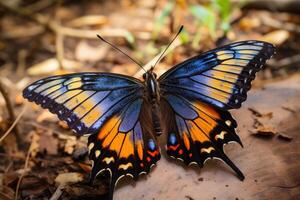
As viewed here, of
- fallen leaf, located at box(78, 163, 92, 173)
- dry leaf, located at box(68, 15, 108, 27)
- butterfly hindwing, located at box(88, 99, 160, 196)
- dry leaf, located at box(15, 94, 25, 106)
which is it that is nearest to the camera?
butterfly hindwing, located at box(88, 99, 160, 196)

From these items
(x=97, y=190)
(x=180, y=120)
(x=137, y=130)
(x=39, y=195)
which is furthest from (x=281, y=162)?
(x=39, y=195)

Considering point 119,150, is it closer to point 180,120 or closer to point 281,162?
point 180,120

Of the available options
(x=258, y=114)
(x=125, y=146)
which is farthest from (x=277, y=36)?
(x=125, y=146)

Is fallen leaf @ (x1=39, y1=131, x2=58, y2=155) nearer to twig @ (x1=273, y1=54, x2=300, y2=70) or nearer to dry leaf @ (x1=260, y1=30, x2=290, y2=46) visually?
twig @ (x1=273, y1=54, x2=300, y2=70)

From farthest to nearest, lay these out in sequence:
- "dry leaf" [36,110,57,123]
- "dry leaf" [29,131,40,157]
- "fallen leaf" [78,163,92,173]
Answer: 1. "dry leaf" [36,110,57,123]
2. "dry leaf" [29,131,40,157]
3. "fallen leaf" [78,163,92,173]

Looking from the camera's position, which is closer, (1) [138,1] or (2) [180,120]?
(2) [180,120]

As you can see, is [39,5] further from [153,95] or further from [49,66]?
[153,95]

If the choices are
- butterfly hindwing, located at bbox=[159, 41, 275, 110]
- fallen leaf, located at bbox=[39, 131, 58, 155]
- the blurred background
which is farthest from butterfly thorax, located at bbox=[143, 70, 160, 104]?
fallen leaf, located at bbox=[39, 131, 58, 155]
